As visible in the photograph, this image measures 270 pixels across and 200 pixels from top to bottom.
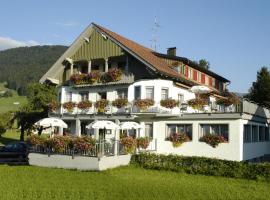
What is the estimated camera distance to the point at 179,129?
1165 inches

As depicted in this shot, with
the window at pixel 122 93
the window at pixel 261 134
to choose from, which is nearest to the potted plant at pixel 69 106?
the window at pixel 122 93

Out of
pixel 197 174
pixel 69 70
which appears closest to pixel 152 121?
pixel 197 174

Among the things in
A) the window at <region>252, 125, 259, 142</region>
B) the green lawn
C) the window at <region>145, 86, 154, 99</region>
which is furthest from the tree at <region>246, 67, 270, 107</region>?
the green lawn

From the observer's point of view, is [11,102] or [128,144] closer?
[128,144]

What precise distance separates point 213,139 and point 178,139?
114 inches

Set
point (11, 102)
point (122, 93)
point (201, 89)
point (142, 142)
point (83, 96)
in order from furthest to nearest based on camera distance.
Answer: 1. point (11, 102)
2. point (83, 96)
3. point (122, 93)
4. point (201, 89)
5. point (142, 142)

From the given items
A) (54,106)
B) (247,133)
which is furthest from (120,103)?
(247,133)

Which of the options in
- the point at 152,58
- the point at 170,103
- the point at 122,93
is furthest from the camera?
the point at 152,58

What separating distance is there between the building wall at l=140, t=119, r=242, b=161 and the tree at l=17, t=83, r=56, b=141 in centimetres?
1866

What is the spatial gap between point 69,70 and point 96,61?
370 centimetres

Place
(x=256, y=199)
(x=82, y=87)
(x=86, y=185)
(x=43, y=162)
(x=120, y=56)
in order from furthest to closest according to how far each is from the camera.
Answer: (x=82, y=87)
(x=120, y=56)
(x=43, y=162)
(x=86, y=185)
(x=256, y=199)

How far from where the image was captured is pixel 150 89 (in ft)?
101

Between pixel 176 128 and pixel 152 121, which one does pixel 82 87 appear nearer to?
pixel 152 121

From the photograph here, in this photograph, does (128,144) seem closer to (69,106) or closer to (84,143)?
(84,143)
